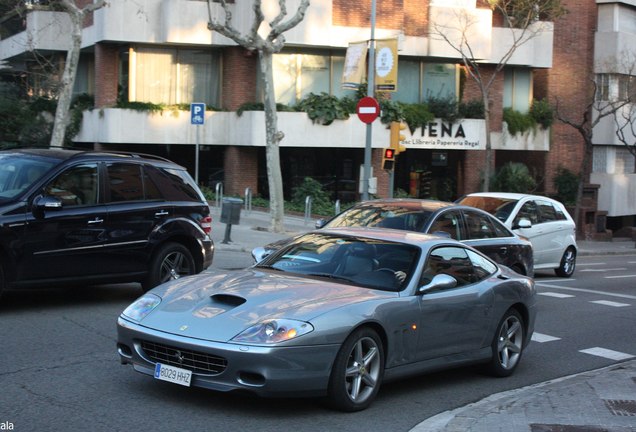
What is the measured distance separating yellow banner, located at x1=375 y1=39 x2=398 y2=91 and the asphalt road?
13.9 m

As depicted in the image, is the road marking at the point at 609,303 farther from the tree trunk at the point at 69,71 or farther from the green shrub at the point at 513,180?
the green shrub at the point at 513,180

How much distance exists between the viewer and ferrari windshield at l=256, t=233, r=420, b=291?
7.44 metres

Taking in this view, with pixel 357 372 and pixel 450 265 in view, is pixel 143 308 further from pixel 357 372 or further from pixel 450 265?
pixel 450 265

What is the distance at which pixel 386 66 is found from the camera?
2538cm

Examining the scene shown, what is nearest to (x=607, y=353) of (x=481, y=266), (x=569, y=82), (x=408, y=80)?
(x=481, y=266)

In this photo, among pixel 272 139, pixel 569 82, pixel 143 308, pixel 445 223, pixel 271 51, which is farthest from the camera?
pixel 569 82

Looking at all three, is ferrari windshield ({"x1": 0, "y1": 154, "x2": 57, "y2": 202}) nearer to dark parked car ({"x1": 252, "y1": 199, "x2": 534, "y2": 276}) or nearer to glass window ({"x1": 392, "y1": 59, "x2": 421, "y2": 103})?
dark parked car ({"x1": 252, "y1": 199, "x2": 534, "y2": 276})

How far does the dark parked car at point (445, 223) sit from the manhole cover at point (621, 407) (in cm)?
409

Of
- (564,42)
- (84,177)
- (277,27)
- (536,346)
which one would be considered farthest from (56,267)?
(564,42)

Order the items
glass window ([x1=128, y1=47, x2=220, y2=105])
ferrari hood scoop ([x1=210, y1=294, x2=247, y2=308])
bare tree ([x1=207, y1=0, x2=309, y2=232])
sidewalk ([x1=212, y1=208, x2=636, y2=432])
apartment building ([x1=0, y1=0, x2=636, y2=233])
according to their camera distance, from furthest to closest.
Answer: glass window ([x1=128, y1=47, x2=220, y2=105]), apartment building ([x1=0, y1=0, x2=636, y2=233]), bare tree ([x1=207, y1=0, x2=309, y2=232]), ferrari hood scoop ([x1=210, y1=294, x2=247, y2=308]), sidewalk ([x1=212, y1=208, x2=636, y2=432])

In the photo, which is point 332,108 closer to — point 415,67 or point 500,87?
point 415,67

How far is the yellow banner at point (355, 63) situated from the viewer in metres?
29.3

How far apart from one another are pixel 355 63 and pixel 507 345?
21930mm

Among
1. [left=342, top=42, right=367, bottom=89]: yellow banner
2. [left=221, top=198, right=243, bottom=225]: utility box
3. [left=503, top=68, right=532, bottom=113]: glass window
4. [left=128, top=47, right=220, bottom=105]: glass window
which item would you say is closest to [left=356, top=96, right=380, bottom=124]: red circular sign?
[left=221, top=198, right=243, bottom=225]: utility box
